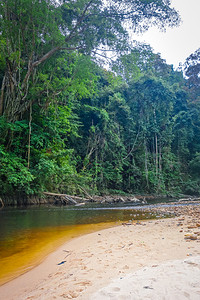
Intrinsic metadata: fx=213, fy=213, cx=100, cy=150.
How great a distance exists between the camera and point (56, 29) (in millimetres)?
10148

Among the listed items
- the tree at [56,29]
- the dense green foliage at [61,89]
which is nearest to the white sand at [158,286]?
the dense green foliage at [61,89]

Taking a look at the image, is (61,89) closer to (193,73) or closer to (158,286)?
(158,286)

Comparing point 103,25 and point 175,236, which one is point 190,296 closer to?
point 175,236

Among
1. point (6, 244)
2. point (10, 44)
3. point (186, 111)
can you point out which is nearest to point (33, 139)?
point (10, 44)

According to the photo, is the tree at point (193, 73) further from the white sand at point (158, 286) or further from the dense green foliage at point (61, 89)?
the white sand at point (158, 286)

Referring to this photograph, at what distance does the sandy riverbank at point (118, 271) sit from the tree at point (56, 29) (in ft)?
30.5

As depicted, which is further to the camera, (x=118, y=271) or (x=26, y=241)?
(x=26, y=241)

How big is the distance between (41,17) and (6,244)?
32.2 feet

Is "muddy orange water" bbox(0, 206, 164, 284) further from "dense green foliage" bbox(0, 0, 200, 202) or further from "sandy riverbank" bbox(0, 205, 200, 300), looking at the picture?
"dense green foliage" bbox(0, 0, 200, 202)

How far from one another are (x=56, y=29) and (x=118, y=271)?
10.8m

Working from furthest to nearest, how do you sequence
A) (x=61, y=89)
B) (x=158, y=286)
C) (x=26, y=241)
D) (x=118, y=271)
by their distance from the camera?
(x=61, y=89) < (x=26, y=241) < (x=118, y=271) < (x=158, y=286)

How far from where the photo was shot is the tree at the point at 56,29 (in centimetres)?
1013

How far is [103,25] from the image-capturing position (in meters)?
11.1

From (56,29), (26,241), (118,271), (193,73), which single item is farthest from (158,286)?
(193,73)
